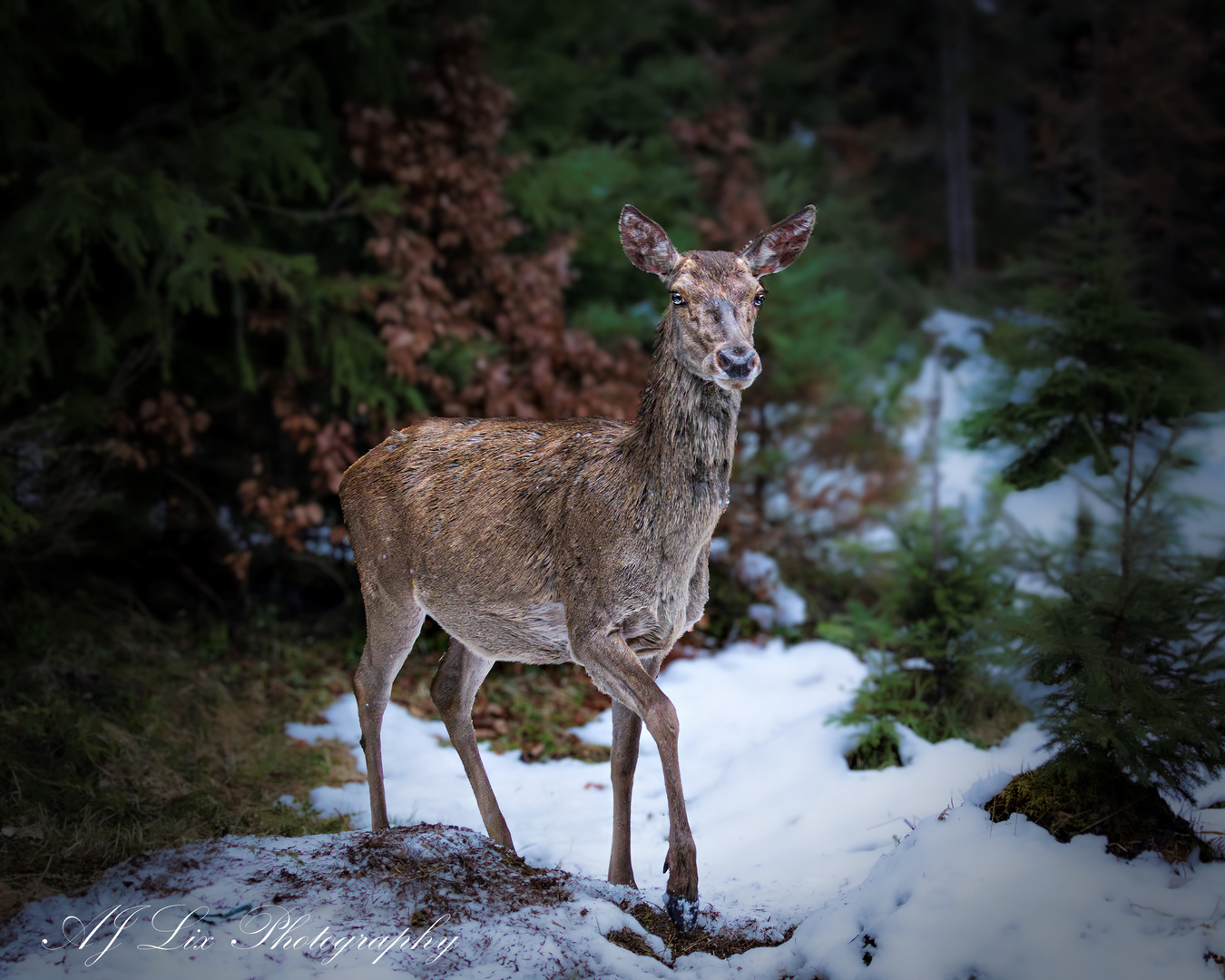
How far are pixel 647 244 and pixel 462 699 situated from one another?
7.49 feet

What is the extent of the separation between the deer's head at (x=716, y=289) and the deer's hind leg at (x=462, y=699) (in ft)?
6.08

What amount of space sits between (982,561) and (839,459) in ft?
13.4

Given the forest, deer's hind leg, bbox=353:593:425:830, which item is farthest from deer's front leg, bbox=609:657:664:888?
the forest

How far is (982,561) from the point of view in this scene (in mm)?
6754

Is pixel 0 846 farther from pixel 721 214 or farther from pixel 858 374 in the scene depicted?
pixel 858 374

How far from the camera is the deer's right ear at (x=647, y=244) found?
398cm

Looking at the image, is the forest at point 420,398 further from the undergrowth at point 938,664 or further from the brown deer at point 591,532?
the brown deer at point 591,532

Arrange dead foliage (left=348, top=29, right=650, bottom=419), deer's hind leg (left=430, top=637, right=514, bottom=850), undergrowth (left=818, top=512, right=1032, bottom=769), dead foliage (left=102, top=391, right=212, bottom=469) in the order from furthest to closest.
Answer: dead foliage (left=348, top=29, right=650, bottom=419), dead foliage (left=102, top=391, right=212, bottom=469), undergrowth (left=818, top=512, right=1032, bottom=769), deer's hind leg (left=430, top=637, right=514, bottom=850)

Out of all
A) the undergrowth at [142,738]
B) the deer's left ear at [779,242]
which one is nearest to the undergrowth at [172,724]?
the undergrowth at [142,738]

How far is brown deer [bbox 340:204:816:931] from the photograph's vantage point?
150 inches

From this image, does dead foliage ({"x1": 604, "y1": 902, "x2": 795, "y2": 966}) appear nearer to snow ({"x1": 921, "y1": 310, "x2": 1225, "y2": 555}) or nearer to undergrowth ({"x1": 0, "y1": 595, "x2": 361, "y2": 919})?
undergrowth ({"x1": 0, "y1": 595, "x2": 361, "y2": 919})

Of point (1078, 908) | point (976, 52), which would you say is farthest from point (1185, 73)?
point (1078, 908)

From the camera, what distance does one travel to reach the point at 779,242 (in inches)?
160

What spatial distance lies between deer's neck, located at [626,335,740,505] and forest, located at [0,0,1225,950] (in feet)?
5.04
